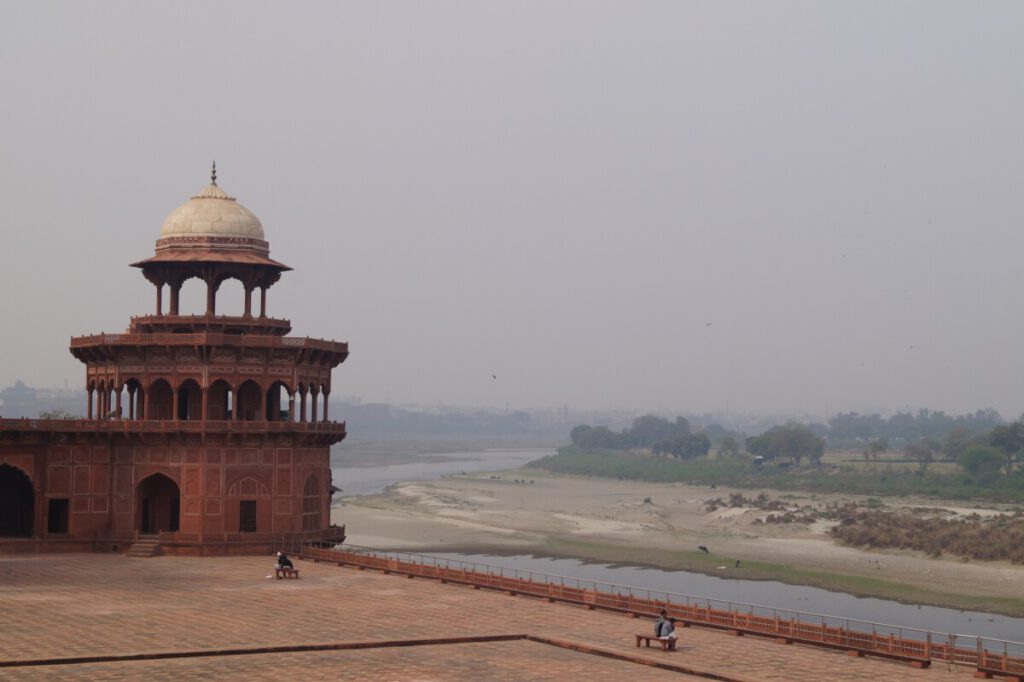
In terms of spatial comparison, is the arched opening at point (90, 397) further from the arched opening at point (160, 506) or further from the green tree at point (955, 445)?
the green tree at point (955, 445)

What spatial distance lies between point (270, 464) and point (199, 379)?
13.6 ft

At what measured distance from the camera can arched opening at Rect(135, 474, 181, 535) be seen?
165ft

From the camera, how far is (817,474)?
164 m

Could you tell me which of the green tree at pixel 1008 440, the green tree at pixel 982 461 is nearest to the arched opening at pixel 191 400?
the green tree at pixel 982 461

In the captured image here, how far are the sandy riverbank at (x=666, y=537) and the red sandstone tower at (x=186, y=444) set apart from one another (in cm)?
3257

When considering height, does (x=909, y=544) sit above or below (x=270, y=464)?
below

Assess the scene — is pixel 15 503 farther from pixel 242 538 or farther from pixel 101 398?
pixel 242 538

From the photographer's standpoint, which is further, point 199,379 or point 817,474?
point 817,474

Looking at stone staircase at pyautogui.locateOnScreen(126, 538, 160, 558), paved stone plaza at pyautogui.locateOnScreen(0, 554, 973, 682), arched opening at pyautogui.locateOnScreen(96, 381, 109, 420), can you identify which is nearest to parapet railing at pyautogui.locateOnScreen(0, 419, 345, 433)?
arched opening at pyautogui.locateOnScreen(96, 381, 109, 420)

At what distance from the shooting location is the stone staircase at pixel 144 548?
4794cm

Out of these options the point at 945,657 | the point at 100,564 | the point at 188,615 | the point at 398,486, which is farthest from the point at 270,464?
the point at 398,486

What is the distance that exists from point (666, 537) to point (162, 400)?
5102 centimetres

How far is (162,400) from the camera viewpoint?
169 feet

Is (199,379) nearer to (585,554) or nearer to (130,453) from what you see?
(130,453)
